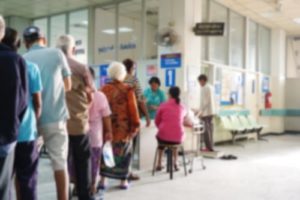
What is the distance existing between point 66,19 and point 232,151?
5400 millimetres

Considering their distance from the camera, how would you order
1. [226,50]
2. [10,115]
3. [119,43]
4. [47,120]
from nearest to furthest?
[10,115] < [47,120] < [119,43] < [226,50]

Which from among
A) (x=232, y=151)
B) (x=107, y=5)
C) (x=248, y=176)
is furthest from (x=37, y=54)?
(x=107, y=5)

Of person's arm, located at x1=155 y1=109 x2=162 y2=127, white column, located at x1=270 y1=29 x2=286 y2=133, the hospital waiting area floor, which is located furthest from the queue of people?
white column, located at x1=270 y1=29 x2=286 y2=133

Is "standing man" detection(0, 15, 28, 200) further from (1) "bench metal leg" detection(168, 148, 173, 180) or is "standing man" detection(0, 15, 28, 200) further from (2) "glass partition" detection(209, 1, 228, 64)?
(2) "glass partition" detection(209, 1, 228, 64)

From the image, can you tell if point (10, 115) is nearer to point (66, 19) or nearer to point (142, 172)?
point (142, 172)

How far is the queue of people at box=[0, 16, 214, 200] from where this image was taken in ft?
6.46

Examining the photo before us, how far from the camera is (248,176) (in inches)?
188

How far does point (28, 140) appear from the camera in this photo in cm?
226

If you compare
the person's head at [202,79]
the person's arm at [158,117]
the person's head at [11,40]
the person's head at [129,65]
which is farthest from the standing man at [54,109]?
the person's head at [202,79]

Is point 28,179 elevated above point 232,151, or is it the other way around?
point 28,179

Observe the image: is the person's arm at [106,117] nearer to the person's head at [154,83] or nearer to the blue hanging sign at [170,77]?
the person's head at [154,83]

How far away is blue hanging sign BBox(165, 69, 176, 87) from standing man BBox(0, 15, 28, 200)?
185 inches

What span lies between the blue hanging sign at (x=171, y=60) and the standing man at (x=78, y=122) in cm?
376

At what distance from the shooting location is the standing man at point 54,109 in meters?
2.54
